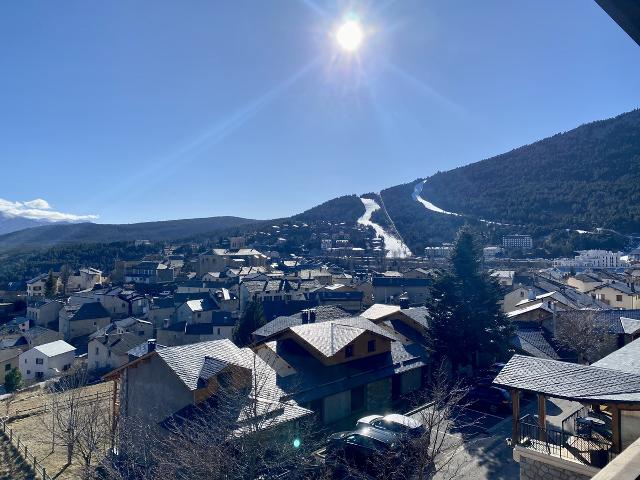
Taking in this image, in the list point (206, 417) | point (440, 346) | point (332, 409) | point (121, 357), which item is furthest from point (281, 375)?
point (121, 357)

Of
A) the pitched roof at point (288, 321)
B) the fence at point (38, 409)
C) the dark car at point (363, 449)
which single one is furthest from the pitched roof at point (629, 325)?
the fence at point (38, 409)

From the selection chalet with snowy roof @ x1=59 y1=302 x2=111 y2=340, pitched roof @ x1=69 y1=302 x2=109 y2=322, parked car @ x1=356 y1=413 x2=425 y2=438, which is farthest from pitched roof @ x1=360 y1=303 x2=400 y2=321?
pitched roof @ x1=69 y1=302 x2=109 y2=322

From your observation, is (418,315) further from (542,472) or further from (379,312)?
(542,472)

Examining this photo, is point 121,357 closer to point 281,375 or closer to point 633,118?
point 281,375

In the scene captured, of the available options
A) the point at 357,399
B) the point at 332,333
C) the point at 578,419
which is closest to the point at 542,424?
the point at 578,419

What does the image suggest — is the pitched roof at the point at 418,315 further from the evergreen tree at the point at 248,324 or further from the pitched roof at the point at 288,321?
the evergreen tree at the point at 248,324

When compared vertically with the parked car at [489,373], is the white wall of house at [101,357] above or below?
below

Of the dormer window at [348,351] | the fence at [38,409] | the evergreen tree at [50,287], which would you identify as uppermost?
the dormer window at [348,351]
